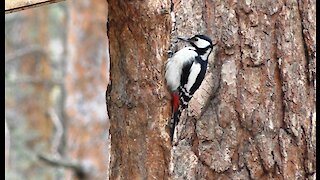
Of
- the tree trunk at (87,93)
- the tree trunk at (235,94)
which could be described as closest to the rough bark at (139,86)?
the tree trunk at (235,94)

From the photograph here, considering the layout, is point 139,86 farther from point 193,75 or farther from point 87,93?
point 87,93

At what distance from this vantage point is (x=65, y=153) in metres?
4.74

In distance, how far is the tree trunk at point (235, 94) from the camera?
6.60ft

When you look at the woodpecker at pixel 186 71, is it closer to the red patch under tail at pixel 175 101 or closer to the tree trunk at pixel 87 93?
the red patch under tail at pixel 175 101

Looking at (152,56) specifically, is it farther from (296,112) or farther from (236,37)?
(296,112)

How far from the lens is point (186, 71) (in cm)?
199

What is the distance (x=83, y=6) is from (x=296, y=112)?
3004 mm

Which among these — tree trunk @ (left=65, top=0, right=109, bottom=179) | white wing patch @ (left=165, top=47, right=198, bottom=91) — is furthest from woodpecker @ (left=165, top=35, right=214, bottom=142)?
tree trunk @ (left=65, top=0, right=109, bottom=179)

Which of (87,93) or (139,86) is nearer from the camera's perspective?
(139,86)

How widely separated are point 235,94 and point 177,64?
0.19 m

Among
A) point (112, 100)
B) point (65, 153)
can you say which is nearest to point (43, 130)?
point (65, 153)

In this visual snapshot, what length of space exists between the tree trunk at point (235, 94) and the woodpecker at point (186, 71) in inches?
0.9

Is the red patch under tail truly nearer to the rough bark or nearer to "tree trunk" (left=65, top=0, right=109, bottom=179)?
the rough bark

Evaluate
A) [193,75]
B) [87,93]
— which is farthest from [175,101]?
[87,93]
